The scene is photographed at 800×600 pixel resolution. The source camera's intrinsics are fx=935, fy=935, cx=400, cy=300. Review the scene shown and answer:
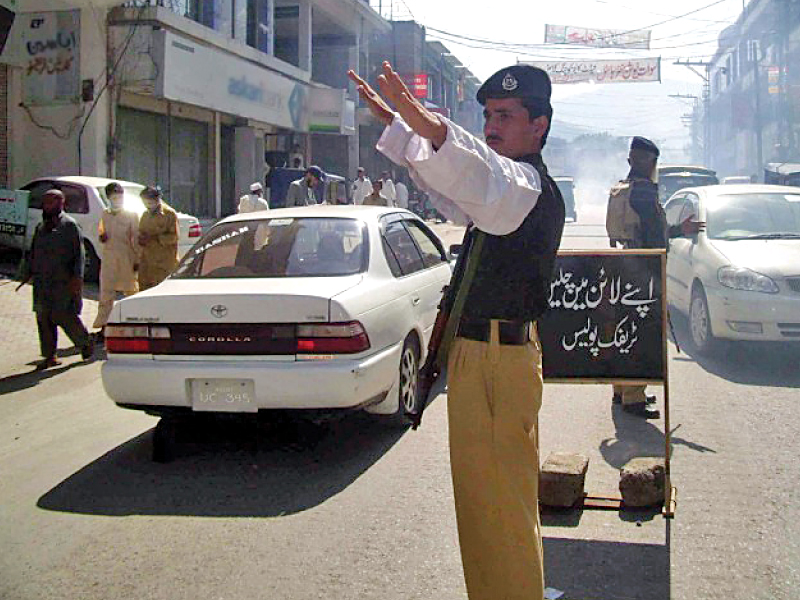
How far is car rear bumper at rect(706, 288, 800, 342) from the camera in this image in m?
8.17

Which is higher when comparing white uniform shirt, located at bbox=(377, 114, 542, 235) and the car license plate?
white uniform shirt, located at bbox=(377, 114, 542, 235)

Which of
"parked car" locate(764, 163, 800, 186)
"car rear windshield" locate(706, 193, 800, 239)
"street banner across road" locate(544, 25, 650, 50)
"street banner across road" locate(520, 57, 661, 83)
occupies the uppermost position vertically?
"street banner across road" locate(544, 25, 650, 50)

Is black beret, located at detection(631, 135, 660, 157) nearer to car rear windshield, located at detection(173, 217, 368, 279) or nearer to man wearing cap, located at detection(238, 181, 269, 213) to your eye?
car rear windshield, located at detection(173, 217, 368, 279)

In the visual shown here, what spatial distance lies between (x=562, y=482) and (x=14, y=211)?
11.1 m

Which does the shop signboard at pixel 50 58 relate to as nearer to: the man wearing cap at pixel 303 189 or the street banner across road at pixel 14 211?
the street banner across road at pixel 14 211

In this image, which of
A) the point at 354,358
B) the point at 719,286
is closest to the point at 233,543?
the point at 354,358

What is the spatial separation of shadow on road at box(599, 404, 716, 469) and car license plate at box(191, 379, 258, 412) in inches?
85.5

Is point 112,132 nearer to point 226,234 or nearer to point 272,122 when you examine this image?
point 272,122

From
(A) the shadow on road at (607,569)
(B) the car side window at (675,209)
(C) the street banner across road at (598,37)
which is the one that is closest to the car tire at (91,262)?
(B) the car side window at (675,209)

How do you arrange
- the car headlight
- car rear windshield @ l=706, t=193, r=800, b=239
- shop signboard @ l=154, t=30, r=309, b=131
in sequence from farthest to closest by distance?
1. shop signboard @ l=154, t=30, r=309, b=131
2. car rear windshield @ l=706, t=193, r=800, b=239
3. the car headlight

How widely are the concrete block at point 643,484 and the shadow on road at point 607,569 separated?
40 centimetres

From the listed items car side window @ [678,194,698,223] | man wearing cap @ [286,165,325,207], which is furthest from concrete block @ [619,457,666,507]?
man wearing cap @ [286,165,325,207]

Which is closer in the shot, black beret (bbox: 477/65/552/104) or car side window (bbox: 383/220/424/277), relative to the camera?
black beret (bbox: 477/65/552/104)

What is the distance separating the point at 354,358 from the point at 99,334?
541 centimetres
